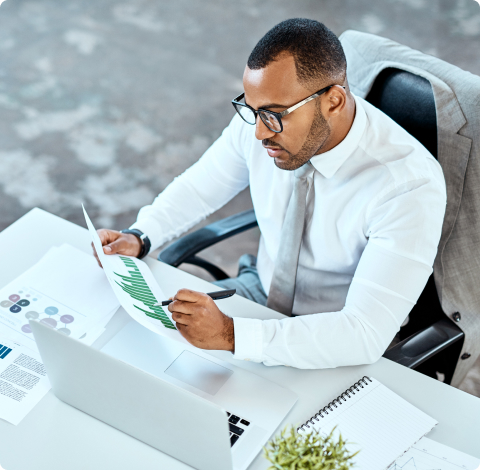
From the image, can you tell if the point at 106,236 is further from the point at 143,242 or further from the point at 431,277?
the point at 431,277

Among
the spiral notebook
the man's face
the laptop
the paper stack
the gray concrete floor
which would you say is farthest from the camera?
the gray concrete floor

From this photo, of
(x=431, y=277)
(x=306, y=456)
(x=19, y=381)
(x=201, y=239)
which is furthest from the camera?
(x=201, y=239)

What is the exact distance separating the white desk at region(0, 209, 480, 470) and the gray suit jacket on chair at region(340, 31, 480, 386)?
313 millimetres

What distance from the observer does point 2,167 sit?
2980 mm

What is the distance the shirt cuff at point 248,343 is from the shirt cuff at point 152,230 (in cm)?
46

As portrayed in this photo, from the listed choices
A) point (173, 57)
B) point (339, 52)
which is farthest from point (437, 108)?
point (173, 57)

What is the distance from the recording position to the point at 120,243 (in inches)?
55.7

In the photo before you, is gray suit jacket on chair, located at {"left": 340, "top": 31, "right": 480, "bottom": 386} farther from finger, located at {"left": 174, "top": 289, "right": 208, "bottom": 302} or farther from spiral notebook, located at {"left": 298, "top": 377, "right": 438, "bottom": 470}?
finger, located at {"left": 174, "top": 289, "right": 208, "bottom": 302}

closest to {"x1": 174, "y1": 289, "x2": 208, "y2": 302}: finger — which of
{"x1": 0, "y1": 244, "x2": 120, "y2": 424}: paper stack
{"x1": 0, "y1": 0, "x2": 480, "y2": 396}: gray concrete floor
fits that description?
{"x1": 0, "y1": 244, "x2": 120, "y2": 424}: paper stack

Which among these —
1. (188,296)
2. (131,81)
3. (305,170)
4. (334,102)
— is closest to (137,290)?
(188,296)

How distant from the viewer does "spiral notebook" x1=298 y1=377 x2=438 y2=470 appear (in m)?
1.00

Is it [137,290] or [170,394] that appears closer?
[170,394]

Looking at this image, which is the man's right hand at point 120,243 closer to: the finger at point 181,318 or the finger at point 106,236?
the finger at point 106,236

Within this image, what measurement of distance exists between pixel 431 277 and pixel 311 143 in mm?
486
